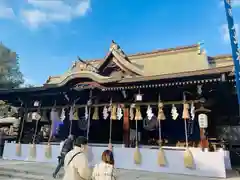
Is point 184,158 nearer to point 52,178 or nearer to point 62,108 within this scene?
point 52,178

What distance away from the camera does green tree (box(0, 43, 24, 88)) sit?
36.1 metres

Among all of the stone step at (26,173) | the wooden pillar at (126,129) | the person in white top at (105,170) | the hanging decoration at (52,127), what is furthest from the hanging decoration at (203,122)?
the hanging decoration at (52,127)

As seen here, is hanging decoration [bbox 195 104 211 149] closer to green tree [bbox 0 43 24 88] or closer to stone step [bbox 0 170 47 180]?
stone step [bbox 0 170 47 180]

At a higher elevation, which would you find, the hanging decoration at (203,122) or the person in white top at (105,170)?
the hanging decoration at (203,122)

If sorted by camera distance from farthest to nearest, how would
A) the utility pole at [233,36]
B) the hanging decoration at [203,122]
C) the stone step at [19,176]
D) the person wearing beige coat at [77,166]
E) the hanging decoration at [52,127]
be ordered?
the hanging decoration at [52,127] < the hanging decoration at [203,122] < the stone step at [19,176] < the utility pole at [233,36] < the person wearing beige coat at [77,166]

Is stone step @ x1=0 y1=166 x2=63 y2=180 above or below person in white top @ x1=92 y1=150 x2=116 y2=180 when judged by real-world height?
below

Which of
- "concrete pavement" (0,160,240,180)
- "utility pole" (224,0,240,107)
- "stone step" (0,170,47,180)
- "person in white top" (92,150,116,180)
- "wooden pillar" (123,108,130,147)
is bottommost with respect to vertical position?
"stone step" (0,170,47,180)

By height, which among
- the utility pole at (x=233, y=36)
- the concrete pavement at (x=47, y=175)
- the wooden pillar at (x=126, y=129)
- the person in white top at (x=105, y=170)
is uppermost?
the utility pole at (x=233, y=36)

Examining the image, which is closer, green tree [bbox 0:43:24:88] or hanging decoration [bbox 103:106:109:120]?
hanging decoration [bbox 103:106:109:120]

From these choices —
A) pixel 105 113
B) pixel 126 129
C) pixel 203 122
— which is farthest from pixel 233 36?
pixel 105 113

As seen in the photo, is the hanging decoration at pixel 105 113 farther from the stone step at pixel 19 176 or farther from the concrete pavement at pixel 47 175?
the stone step at pixel 19 176

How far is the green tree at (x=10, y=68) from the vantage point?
3612cm

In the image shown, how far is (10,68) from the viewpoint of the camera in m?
38.2

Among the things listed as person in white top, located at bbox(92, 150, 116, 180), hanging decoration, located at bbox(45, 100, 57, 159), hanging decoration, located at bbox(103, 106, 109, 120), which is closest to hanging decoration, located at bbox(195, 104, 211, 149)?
hanging decoration, located at bbox(103, 106, 109, 120)
